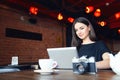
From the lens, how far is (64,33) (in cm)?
725

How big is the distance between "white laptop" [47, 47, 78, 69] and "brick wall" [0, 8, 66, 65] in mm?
Answer: 3567

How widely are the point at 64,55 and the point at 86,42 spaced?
63cm

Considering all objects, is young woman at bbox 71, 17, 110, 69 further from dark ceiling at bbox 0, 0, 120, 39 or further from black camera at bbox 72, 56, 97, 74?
dark ceiling at bbox 0, 0, 120, 39

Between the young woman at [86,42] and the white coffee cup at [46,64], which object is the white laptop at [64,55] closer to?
the white coffee cup at [46,64]

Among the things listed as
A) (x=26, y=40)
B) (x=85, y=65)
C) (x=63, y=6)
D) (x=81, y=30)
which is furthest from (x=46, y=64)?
(x=63, y=6)

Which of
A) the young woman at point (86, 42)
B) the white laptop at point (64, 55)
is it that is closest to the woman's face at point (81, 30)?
the young woman at point (86, 42)

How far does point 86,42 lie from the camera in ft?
7.00

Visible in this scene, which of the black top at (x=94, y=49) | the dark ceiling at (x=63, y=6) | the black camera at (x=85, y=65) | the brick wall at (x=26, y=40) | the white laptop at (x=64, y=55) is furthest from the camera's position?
the dark ceiling at (x=63, y=6)

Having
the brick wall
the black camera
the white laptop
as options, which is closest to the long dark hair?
the white laptop

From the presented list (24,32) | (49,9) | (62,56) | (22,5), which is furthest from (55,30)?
(62,56)

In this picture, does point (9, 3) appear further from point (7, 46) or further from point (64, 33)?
point (64, 33)

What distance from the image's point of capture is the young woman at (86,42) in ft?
6.57

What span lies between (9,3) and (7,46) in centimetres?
112

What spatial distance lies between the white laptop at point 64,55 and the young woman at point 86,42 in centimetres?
46
